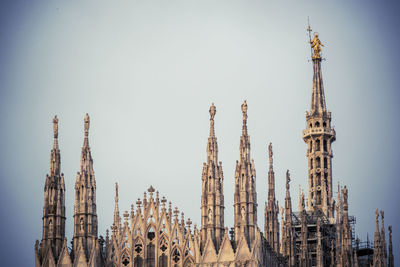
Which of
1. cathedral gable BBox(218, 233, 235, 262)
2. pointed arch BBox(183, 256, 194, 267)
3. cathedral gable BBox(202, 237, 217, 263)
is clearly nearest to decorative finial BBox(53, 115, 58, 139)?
pointed arch BBox(183, 256, 194, 267)

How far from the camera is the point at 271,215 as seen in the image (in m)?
79.4

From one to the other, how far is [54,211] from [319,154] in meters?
51.5

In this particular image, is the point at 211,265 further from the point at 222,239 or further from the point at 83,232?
the point at 83,232

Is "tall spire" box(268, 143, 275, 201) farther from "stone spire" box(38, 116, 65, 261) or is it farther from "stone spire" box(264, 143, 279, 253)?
"stone spire" box(38, 116, 65, 261)

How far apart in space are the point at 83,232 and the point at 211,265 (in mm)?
8421

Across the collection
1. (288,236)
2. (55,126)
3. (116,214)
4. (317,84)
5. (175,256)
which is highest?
(317,84)

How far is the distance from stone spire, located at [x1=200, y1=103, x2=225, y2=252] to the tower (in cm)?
4527

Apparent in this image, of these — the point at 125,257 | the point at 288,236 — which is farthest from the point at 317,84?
the point at 125,257

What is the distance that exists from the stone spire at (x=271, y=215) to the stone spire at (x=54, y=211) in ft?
53.4

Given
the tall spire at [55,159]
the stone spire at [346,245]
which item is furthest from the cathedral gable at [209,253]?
the stone spire at [346,245]

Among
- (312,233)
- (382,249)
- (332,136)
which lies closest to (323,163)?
(332,136)

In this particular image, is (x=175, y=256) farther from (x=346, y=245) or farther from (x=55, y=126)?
(x=346, y=245)

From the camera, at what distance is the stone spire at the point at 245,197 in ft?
214

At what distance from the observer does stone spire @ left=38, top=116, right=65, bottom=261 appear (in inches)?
2675
